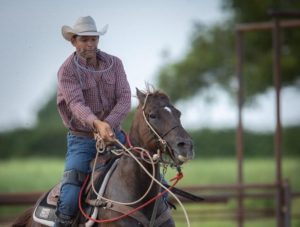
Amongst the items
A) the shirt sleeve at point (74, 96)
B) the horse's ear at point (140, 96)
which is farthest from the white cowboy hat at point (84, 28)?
the horse's ear at point (140, 96)

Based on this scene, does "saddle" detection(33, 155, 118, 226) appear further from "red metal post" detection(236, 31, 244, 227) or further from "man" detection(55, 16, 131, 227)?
"red metal post" detection(236, 31, 244, 227)

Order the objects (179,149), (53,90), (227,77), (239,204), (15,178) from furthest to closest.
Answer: (53,90), (227,77), (15,178), (239,204), (179,149)

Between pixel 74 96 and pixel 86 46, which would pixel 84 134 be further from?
pixel 86 46

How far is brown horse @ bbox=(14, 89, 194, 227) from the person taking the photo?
24.8 ft

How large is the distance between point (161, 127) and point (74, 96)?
3.28 ft

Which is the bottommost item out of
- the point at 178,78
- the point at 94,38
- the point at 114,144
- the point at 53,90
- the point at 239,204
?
the point at 53,90

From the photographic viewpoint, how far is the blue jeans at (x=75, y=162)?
323 inches

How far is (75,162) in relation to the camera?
329 inches

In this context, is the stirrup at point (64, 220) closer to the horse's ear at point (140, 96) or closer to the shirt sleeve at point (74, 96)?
the shirt sleeve at point (74, 96)

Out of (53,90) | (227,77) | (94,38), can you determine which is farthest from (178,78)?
(94,38)

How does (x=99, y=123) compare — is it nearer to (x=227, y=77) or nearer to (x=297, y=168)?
(x=297, y=168)

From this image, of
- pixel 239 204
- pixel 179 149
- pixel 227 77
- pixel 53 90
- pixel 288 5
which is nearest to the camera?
pixel 179 149

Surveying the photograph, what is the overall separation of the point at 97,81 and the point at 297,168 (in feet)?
102

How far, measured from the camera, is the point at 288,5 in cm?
3762
